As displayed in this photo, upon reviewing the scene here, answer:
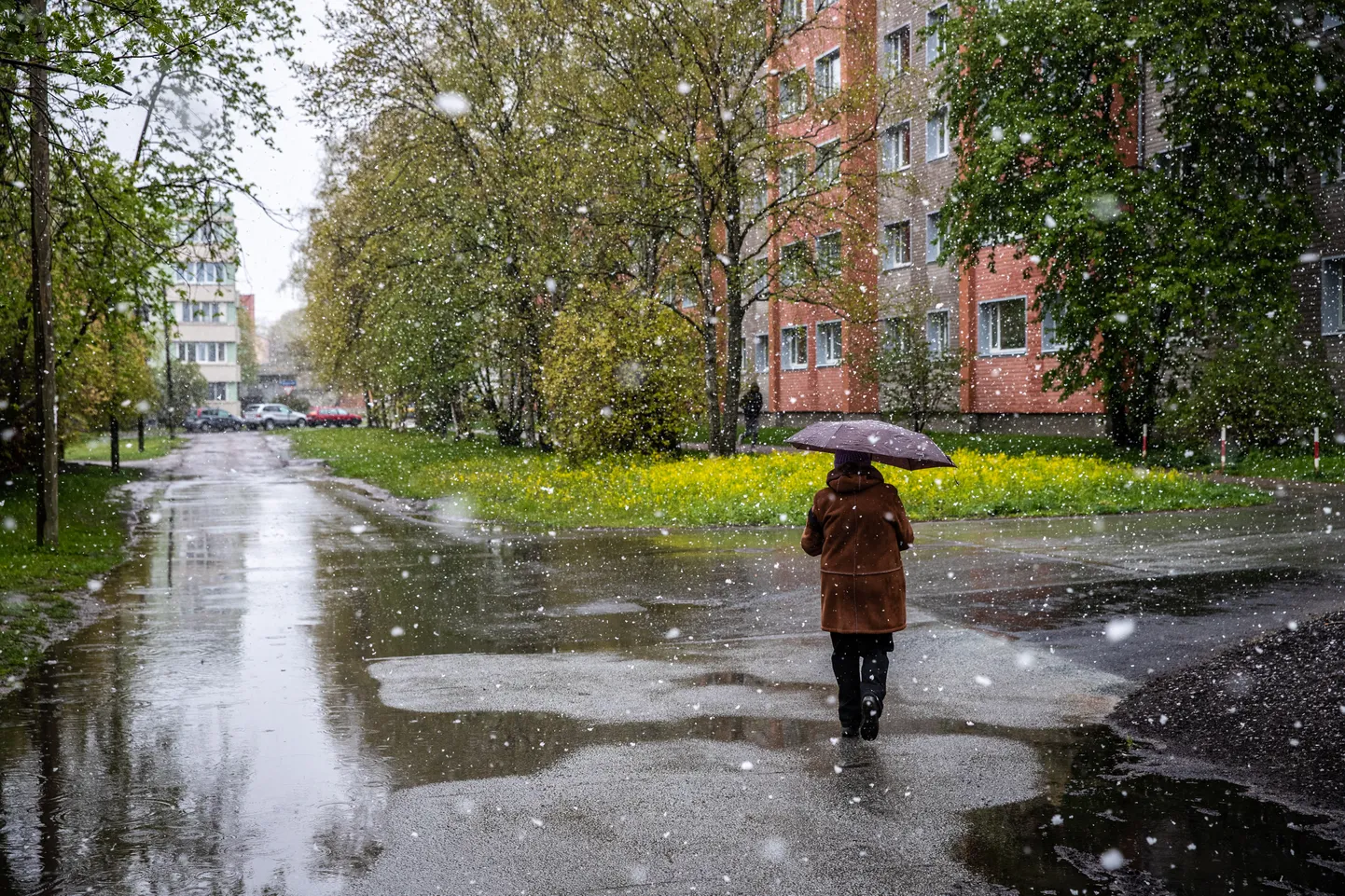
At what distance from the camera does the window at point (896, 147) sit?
42.8 meters

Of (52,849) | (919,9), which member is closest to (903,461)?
(52,849)

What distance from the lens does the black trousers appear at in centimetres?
639

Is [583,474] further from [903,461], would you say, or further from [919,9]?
[919,9]

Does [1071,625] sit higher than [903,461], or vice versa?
[903,461]

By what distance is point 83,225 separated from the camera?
17.4 metres

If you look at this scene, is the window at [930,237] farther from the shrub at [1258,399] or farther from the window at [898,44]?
the shrub at [1258,399]

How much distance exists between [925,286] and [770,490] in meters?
24.5

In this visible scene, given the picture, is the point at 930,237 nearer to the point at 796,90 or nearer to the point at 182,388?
the point at 796,90

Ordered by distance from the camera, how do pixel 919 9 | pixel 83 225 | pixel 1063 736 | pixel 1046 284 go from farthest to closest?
pixel 919 9, pixel 1046 284, pixel 83 225, pixel 1063 736

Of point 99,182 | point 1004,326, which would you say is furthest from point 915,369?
point 99,182

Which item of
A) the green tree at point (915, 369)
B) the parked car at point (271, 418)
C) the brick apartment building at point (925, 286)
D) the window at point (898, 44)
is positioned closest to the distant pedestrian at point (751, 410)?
the brick apartment building at point (925, 286)

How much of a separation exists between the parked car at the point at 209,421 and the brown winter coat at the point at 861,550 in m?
81.7

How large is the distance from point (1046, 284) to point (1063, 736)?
80.7ft

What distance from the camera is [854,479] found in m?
6.57
